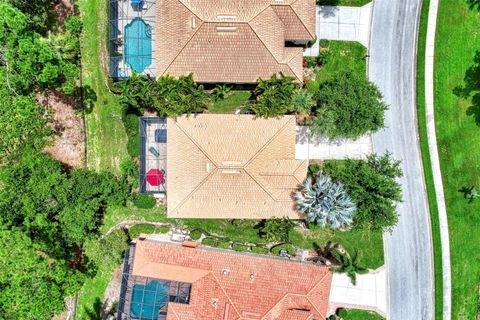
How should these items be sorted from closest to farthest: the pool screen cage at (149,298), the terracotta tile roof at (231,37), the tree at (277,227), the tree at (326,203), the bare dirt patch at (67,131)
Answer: the tree at (326,203) < the terracotta tile roof at (231,37) < the pool screen cage at (149,298) < the tree at (277,227) < the bare dirt patch at (67,131)

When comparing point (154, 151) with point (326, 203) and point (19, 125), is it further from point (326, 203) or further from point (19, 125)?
point (326, 203)

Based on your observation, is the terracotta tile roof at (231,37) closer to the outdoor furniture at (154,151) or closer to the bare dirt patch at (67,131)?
the outdoor furniture at (154,151)

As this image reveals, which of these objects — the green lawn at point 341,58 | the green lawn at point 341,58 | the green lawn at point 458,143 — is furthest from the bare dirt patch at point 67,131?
the green lawn at point 458,143

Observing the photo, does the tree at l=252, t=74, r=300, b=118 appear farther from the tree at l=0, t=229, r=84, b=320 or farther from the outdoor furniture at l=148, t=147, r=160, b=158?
the tree at l=0, t=229, r=84, b=320

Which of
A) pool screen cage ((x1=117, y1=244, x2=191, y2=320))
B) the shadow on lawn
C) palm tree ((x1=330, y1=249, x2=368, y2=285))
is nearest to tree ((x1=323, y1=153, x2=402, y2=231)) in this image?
palm tree ((x1=330, y1=249, x2=368, y2=285))

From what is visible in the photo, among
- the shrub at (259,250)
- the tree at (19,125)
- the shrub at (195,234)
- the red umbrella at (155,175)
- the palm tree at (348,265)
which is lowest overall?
the palm tree at (348,265)

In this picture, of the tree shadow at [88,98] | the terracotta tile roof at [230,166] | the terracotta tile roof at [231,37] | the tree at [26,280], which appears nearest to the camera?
the tree at [26,280]

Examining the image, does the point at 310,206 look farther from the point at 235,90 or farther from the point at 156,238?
the point at 156,238

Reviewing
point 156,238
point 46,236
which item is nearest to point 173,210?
point 156,238
